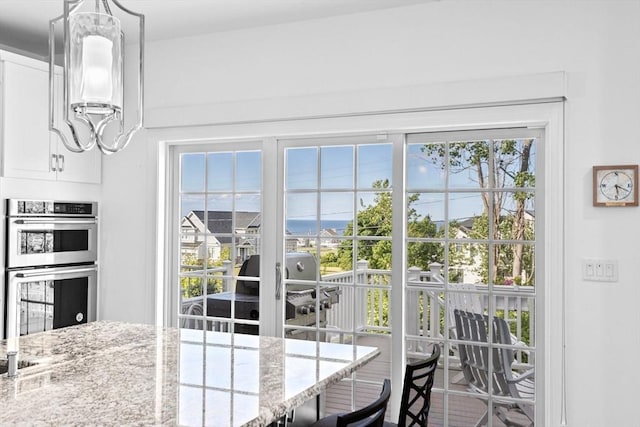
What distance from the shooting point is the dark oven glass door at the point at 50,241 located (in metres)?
3.41

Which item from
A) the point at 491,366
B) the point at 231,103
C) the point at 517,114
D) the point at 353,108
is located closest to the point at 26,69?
the point at 231,103

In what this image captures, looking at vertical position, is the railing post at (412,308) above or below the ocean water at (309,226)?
below

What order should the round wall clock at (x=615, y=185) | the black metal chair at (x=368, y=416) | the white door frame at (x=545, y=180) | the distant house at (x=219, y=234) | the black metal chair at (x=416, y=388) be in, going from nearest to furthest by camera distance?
the black metal chair at (x=368, y=416), the black metal chair at (x=416, y=388), the round wall clock at (x=615, y=185), the white door frame at (x=545, y=180), the distant house at (x=219, y=234)

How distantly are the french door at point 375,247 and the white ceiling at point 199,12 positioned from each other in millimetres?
727

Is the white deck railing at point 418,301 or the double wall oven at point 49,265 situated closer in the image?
the white deck railing at point 418,301

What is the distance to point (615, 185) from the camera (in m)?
2.70

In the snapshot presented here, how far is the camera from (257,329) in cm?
368

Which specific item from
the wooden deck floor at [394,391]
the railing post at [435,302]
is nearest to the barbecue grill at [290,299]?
the wooden deck floor at [394,391]

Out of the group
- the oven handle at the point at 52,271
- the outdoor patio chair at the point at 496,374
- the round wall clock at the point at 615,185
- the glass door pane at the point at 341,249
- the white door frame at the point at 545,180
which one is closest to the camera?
the round wall clock at the point at 615,185

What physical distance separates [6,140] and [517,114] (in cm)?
293

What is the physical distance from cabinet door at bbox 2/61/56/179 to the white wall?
856 millimetres

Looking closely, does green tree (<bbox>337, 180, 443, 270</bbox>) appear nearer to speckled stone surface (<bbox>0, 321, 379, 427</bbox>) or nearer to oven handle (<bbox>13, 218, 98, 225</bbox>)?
speckled stone surface (<bbox>0, 321, 379, 427</bbox>)

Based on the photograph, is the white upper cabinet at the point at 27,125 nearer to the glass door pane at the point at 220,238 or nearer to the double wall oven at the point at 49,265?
→ the double wall oven at the point at 49,265

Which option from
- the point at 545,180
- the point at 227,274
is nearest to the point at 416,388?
the point at 545,180
